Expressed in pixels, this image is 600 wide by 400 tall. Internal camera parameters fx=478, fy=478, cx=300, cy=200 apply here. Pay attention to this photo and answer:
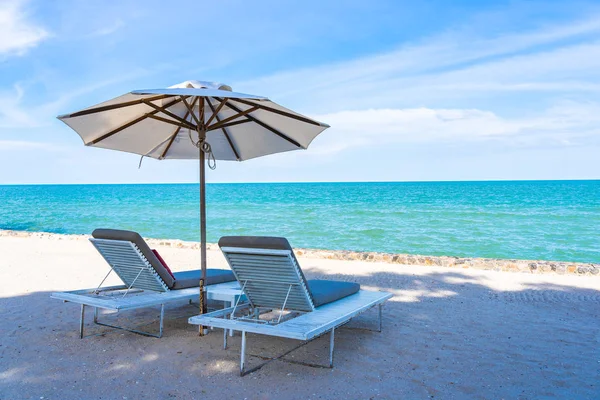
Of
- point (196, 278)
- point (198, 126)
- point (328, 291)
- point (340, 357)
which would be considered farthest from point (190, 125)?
point (340, 357)

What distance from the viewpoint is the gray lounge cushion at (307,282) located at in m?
3.61

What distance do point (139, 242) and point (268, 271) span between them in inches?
53.0

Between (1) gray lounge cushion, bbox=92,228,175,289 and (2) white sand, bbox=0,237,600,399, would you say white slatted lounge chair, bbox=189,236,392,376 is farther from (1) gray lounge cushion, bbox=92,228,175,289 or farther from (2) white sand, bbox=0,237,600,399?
A: (1) gray lounge cushion, bbox=92,228,175,289

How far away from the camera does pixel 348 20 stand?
42.2ft

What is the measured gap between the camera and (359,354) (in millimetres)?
4020

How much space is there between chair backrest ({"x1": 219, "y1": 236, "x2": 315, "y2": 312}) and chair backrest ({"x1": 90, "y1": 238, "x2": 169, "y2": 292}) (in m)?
1.05

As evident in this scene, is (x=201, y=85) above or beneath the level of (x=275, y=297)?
above

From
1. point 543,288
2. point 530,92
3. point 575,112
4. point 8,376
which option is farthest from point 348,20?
point 575,112

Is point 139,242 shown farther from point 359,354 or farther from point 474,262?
point 474,262

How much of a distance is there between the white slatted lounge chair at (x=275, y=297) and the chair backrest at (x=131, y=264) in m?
0.91

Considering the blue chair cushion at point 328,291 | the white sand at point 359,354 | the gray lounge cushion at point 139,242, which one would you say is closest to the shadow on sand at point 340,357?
Result: the white sand at point 359,354

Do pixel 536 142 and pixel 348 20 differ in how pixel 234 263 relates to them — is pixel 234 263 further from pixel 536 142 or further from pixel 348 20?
pixel 536 142

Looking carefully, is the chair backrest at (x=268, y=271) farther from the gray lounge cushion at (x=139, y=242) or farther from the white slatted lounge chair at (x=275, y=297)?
the gray lounge cushion at (x=139, y=242)

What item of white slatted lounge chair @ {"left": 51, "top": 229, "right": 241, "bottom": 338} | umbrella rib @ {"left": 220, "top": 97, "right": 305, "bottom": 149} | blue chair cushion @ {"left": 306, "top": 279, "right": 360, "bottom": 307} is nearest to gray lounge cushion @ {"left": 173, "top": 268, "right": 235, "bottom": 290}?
white slatted lounge chair @ {"left": 51, "top": 229, "right": 241, "bottom": 338}
